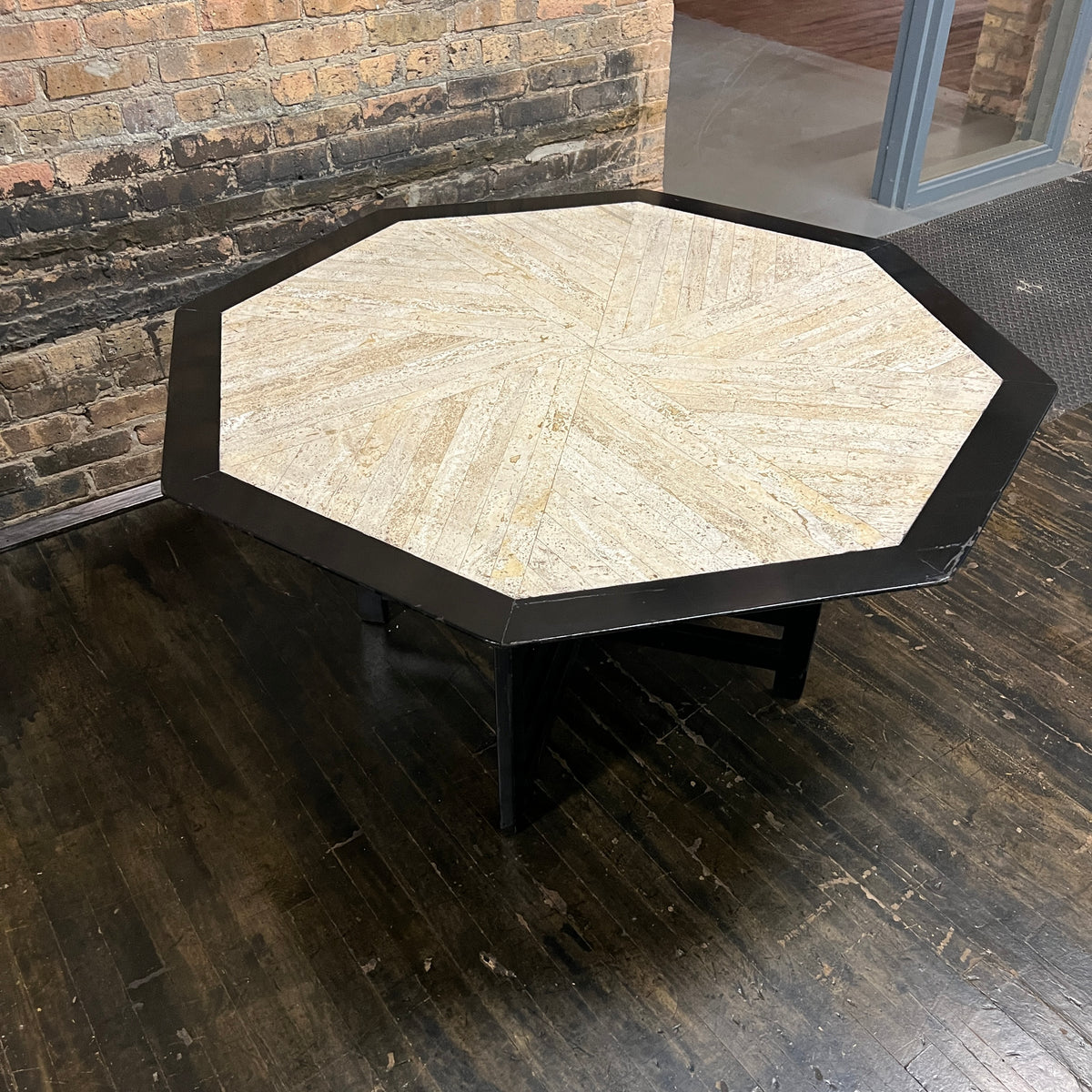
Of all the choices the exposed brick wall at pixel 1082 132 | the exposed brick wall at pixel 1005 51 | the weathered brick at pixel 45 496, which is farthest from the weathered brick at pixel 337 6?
the exposed brick wall at pixel 1082 132

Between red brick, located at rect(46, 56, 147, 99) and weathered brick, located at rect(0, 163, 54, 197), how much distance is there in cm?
15

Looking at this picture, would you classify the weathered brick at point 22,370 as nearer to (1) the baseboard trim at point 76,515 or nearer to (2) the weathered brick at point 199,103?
(1) the baseboard trim at point 76,515

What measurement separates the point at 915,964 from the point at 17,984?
150 cm

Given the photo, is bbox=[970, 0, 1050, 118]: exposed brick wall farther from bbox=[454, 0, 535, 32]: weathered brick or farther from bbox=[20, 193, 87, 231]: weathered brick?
bbox=[20, 193, 87, 231]: weathered brick

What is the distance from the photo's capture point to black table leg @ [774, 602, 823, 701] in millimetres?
2008

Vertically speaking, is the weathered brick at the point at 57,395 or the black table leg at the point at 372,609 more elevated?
the weathered brick at the point at 57,395

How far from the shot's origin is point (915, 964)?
168 centimetres

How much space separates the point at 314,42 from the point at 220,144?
1.08 ft

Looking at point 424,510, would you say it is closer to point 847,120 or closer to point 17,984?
point 17,984

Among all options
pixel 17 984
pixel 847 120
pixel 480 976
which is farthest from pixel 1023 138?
pixel 17 984

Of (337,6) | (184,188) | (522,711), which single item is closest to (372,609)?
(522,711)

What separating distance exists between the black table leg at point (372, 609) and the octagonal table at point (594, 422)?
2 centimetres

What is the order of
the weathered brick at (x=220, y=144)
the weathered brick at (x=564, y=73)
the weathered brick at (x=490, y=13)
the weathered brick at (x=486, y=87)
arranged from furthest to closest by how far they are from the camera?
the weathered brick at (x=564, y=73) → the weathered brick at (x=486, y=87) → the weathered brick at (x=490, y=13) → the weathered brick at (x=220, y=144)

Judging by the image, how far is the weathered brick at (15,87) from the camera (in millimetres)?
2061
